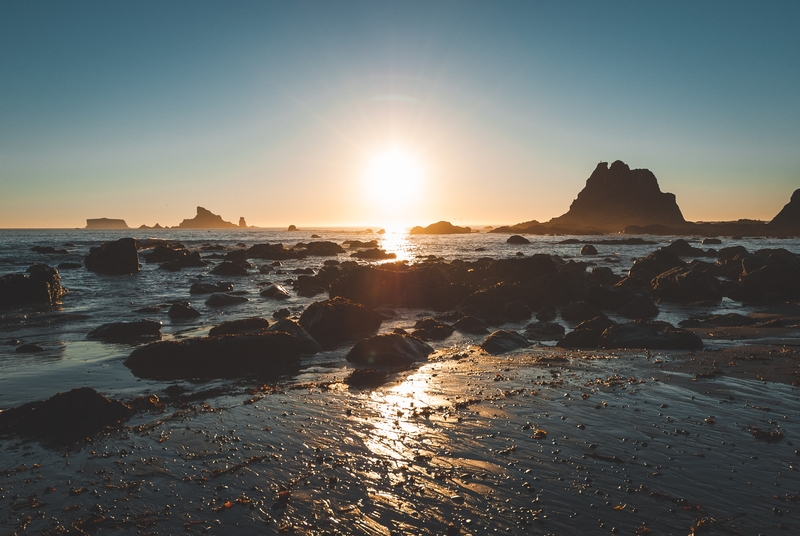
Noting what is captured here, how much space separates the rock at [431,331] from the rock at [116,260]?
40584 mm

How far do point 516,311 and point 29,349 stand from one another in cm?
2084

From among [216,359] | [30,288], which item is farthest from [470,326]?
[30,288]

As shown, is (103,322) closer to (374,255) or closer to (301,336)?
(301,336)

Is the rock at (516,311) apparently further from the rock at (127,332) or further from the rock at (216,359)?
the rock at (127,332)

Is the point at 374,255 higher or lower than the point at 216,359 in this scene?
higher

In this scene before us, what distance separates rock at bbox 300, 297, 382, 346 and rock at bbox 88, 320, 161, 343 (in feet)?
20.4

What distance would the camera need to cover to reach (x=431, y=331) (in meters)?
19.7

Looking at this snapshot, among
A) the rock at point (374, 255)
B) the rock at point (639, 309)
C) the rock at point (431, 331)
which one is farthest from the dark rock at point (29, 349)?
the rock at point (374, 255)

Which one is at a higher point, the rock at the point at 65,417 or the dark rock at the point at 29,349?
the rock at the point at 65,417

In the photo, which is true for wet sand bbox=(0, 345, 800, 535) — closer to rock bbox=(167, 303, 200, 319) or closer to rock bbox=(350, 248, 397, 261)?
rock bbox=(167, 303, 200, 319)

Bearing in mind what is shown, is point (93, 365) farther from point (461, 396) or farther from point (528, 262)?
point (528, 262)

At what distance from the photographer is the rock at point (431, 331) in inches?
765

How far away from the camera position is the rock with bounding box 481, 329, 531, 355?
1650 centimetres

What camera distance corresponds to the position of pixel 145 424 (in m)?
9.73
